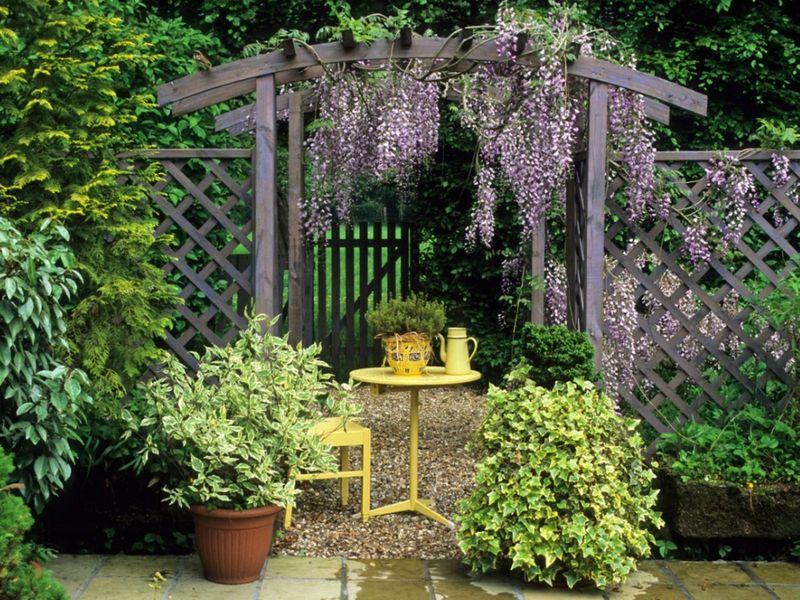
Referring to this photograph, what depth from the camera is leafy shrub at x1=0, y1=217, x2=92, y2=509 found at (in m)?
3.48

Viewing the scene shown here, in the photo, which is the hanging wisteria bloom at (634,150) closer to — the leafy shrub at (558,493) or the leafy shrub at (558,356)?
the leafy shrub at (558,356)

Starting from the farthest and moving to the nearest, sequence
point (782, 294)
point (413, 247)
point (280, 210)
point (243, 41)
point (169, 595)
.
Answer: point (413, 247) → point (243, 41) → point (280, 210) → point (782, 294) → point (169, 595)

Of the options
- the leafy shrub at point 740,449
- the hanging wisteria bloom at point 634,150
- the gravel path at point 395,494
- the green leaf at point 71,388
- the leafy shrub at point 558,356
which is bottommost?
the gravel path at point 395,494

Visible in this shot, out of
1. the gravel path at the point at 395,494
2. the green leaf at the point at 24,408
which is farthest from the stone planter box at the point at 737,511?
the green leaf at the point at 24,408

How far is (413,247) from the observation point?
28.7ft

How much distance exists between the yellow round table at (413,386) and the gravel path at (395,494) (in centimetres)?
6

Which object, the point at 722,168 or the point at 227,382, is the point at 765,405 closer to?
the point at 722,168

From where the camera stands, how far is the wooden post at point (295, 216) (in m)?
5.45

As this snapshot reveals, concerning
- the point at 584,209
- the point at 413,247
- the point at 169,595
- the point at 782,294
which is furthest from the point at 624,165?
the point at 413,247

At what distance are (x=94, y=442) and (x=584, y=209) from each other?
8.57 feet

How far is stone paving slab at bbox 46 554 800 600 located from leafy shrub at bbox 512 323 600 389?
2.96 ft

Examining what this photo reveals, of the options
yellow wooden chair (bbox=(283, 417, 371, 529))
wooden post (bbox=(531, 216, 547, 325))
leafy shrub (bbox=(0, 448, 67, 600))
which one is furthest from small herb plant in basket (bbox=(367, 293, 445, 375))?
leafy shrub (bbox=(0, 448, 67, 600))

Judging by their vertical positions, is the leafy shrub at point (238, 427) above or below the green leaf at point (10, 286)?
below

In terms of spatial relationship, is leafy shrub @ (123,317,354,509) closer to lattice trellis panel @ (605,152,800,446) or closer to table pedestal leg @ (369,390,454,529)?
table pedestal leg @ (369,390,454,529)
